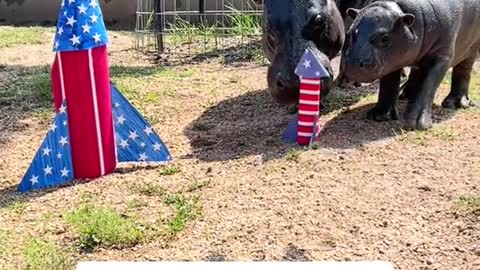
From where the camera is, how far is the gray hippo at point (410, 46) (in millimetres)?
5086

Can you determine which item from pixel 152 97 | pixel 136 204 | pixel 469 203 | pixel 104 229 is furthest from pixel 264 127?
pixel 104 229

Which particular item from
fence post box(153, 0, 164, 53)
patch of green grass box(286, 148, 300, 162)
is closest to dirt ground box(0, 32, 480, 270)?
patch of green grass box(286, 148, 300, 162)

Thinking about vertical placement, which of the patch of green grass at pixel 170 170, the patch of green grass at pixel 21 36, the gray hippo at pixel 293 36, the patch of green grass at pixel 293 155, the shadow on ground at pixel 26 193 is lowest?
the patch of green grass at pixel 21 36

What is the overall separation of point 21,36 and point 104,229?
751 centimetres

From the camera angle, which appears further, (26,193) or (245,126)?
(245,126)

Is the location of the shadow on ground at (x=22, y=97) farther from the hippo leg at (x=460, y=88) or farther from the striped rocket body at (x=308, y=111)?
the hippo leg at (x=460, y=88)

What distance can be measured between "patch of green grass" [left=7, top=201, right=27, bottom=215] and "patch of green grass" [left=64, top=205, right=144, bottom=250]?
11.8 inches

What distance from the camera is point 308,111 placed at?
5.00 metres

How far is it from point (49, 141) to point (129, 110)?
535 millimetres

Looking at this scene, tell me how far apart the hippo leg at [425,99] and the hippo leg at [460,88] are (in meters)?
0.59

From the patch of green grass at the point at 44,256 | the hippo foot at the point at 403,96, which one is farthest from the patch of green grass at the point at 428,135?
the patch of green grass at the point at 44,256

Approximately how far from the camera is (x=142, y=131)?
489 centimetres

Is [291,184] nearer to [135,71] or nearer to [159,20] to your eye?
[135,71]

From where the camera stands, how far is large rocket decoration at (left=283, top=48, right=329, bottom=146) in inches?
194
